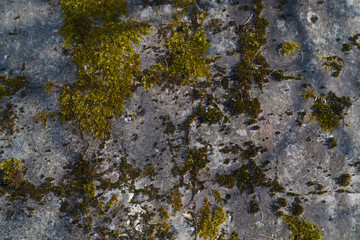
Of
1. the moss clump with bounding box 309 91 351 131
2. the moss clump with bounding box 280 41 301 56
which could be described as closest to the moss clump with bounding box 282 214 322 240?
the moss clump with bounding box 309 91 351 131

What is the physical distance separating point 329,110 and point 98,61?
12.7 feet

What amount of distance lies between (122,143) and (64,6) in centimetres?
246

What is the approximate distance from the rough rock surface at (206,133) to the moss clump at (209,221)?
0.12 metres

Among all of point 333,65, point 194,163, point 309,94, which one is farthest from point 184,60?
point 333,65

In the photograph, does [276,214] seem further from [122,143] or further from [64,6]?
[64,6]

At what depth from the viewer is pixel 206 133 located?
439 centimetres

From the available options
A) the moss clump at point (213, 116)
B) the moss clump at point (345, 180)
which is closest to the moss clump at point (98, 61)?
the moss clump at point (213, 116)

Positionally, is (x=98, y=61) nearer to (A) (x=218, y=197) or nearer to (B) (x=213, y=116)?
(B) (x=213, y=116)

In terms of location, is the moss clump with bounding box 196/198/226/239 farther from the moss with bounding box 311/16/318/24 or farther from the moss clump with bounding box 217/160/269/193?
the moss with bounding box 311/16/318/24

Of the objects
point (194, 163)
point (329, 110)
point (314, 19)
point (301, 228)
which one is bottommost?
point (301, 228)

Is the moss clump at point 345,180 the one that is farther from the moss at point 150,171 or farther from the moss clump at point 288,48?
the moss at point 150,171

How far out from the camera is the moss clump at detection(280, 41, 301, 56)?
14.6 ft

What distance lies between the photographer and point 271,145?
14.4 ft

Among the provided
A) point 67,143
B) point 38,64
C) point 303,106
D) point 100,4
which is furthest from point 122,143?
point 303,106
